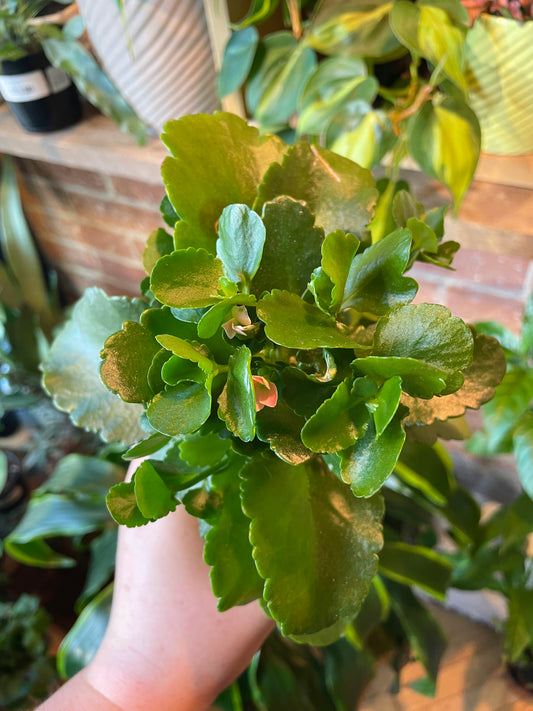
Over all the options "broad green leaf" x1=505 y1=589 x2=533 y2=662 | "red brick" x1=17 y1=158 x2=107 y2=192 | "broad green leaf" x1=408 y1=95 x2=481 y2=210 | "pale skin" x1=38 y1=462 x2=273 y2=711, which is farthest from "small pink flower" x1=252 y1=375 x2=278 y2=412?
"red brick" x1=17 y1=158 x2=107 y2=192

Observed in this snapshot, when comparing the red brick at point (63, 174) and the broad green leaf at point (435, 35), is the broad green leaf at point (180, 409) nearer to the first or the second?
the broad green leaf at point (435, 35)

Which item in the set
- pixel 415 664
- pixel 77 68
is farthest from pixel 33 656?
pixel 77 68

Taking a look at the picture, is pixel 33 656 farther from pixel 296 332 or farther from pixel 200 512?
pixel 296 332

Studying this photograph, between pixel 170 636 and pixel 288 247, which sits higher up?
pixel 288 247

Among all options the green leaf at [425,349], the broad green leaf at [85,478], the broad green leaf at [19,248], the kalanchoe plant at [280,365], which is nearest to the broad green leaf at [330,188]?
the kalanchoe plant at [280,365]

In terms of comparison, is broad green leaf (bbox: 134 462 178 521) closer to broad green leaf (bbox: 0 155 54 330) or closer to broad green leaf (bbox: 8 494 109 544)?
broad green leaf (bbox: 8 494 109 544)

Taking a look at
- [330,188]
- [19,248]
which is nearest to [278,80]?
[330,188]

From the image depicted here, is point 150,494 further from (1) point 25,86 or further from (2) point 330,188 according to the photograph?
(1) point 25,86
